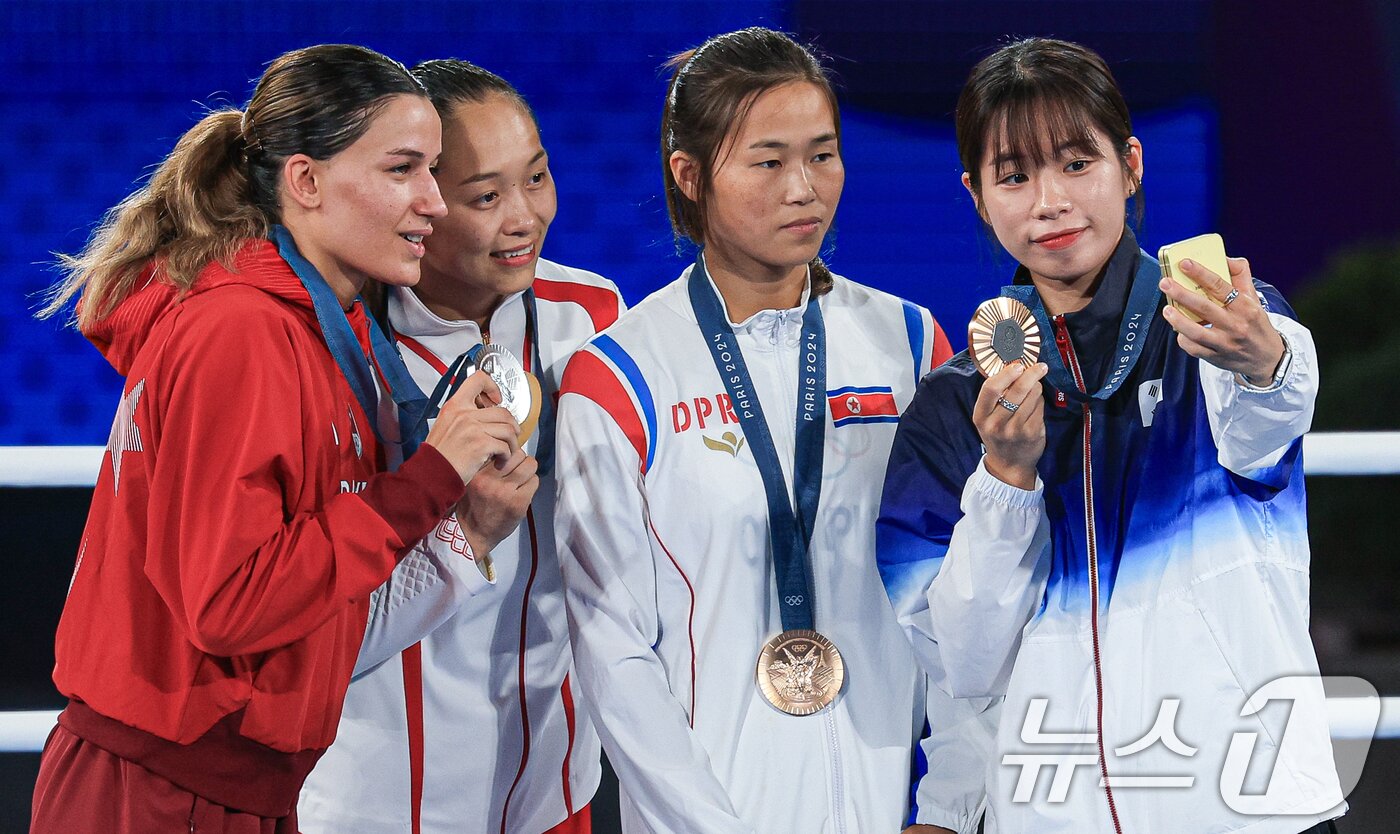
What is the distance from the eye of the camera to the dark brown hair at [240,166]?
1.87m

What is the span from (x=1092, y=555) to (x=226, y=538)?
1101 millimetres

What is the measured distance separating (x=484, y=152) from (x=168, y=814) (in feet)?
3.54

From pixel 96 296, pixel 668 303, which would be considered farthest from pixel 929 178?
pixel 96 296

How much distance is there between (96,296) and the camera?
1873 millimetres

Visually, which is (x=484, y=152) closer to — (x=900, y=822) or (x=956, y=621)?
(x=956, y=621)

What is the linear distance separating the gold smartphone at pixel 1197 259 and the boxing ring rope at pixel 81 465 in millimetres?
1323

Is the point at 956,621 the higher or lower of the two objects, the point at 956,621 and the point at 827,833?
the higher

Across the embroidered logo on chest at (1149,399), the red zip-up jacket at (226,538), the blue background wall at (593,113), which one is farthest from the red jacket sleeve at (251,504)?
the blue background wall at (593,113)

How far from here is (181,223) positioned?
6.19ft

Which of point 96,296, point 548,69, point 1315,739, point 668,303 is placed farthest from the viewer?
point 548,69

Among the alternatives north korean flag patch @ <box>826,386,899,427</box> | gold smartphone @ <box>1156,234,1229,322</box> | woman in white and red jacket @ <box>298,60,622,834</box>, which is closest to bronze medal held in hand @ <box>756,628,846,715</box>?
north korean flag patch @ <box>826,386,899,427</box>

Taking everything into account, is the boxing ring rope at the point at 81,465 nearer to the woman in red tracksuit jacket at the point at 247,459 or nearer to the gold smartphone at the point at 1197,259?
the woman in red tracksuit jacket at the point at 247,459

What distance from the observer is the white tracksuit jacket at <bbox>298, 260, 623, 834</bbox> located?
212 centimetres

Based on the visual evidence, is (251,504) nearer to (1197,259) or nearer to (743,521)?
(743,521)
